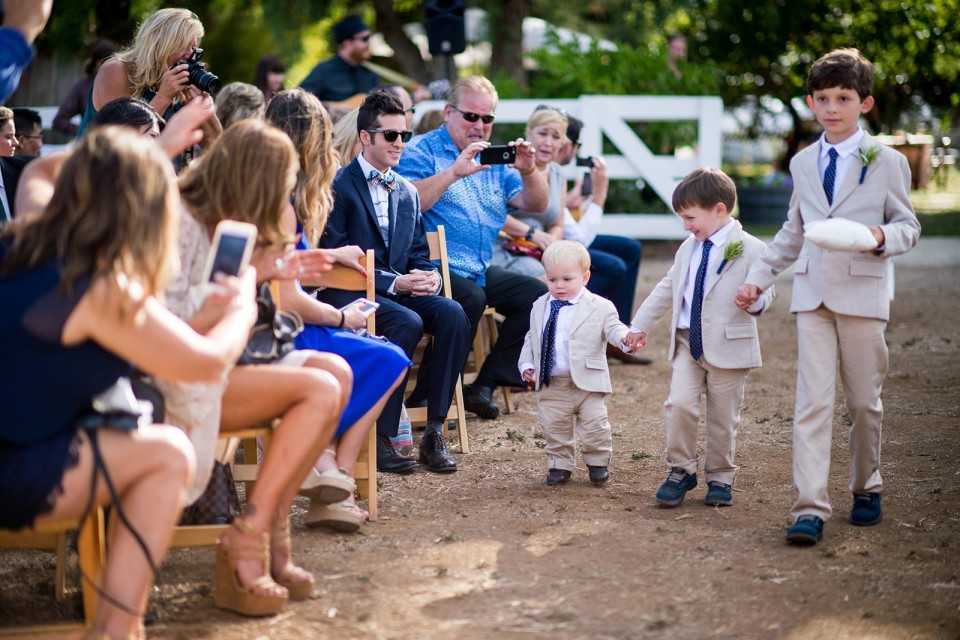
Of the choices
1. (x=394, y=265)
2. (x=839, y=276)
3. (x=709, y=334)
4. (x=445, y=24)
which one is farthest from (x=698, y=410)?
(x=445, y=24)

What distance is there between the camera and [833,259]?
4078mm

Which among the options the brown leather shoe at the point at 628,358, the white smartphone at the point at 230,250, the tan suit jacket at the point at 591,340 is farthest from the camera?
the brown leather shoe at the point at 628,358

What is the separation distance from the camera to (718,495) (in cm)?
459

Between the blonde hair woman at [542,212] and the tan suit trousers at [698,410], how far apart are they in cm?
225

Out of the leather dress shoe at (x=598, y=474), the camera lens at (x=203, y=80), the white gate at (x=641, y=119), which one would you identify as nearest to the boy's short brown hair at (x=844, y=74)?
the leather dress shoe at (x=598, y=474)

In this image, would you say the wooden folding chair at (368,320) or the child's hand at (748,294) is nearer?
the child's hand at (748,294)

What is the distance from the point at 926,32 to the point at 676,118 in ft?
30.6

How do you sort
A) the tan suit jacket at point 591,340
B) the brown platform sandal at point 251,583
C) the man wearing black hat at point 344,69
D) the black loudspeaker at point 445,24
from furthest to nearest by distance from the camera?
the black loudspeaker at point 445,24
the man wearing black hat at point 344,69
the tan suit jacket at point 591,340
the brown platform sandal at point 251,583

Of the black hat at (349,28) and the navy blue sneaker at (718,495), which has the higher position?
the black hat at (349,28)

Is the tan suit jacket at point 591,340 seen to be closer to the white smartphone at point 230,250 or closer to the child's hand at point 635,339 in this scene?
the child's hand at point 635,339

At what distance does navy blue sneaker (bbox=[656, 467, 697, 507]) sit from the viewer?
457 centimetres

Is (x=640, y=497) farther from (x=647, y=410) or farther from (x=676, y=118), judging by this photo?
(x=676, y=118)

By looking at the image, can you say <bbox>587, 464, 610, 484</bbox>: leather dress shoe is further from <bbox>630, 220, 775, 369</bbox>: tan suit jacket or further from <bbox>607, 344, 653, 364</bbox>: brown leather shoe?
<bbox>607, 344, 653, 364</bbox>: brown leather shoe

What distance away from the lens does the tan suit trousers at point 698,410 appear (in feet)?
14.8
